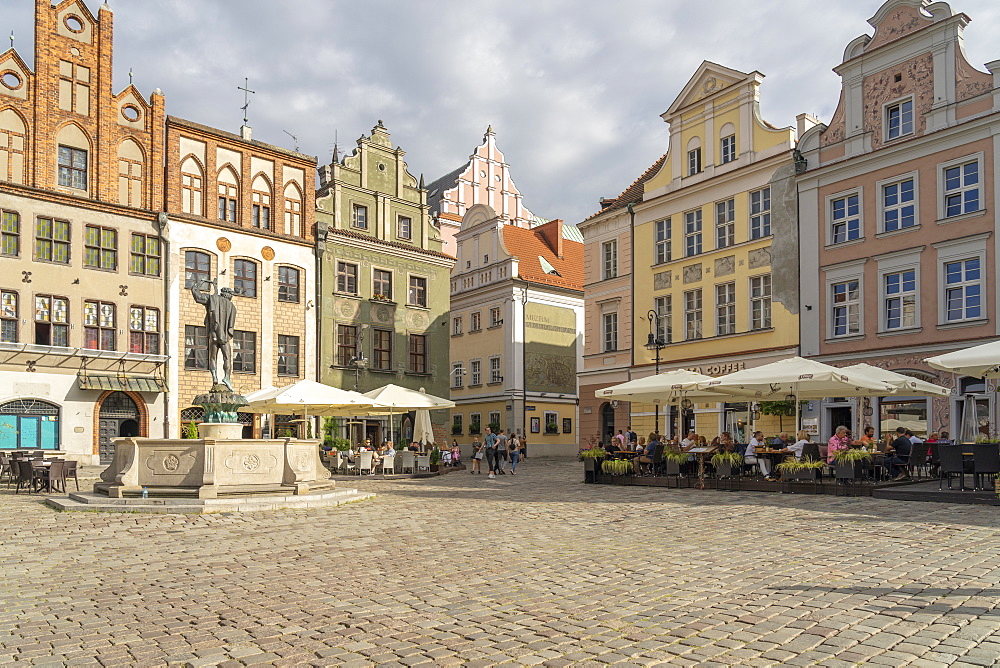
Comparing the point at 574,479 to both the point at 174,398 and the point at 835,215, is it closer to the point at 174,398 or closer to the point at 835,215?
the point at 835,215

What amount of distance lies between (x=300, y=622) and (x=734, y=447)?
51.7 feet

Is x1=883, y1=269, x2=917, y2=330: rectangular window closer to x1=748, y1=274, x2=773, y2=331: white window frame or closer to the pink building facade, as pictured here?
the pink building facade

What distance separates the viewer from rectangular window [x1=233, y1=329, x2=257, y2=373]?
35.3 meters

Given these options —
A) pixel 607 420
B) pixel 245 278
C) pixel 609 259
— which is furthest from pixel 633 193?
pixel 245 278

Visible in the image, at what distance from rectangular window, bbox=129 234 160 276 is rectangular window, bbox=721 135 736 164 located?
22.2m

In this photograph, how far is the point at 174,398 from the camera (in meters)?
33.0

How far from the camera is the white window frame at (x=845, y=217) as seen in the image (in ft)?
93.1

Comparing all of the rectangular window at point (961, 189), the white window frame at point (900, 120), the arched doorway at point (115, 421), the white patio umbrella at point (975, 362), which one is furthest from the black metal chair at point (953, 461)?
the arched doorway at point (115, 421)

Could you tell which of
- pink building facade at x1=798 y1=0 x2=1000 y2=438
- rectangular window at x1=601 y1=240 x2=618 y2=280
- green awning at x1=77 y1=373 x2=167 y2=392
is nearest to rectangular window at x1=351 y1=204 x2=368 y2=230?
rectangular window at x1=601 y1=240 x2=618 y2=280

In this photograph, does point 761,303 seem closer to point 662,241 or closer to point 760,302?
point 760,302

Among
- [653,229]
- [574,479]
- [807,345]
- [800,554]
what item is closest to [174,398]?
[574,479]

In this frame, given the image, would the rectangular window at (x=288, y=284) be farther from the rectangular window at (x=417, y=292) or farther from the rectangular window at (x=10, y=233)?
the rectangular window at (x=10, y=233)

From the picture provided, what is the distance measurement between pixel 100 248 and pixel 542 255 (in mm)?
25533

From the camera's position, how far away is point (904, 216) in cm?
2728
